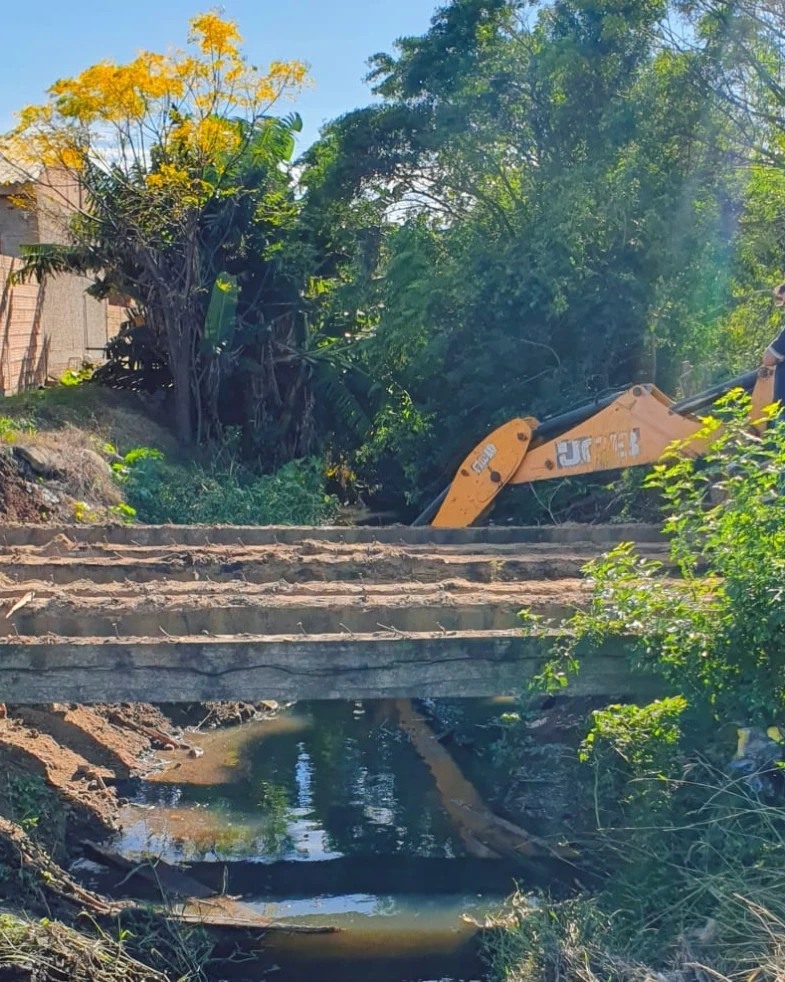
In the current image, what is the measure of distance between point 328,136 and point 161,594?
11.1m

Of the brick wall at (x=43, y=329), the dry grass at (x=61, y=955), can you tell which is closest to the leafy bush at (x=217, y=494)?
the brick wall at (x=43, y=329)

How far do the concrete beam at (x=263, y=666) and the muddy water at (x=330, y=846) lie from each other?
1.47 meters

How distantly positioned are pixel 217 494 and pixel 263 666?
8.59 m

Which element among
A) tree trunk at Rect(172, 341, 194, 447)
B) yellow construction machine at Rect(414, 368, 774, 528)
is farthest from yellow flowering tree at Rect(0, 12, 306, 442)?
yellow construction machine at Rect(414, 368, 774, 528)

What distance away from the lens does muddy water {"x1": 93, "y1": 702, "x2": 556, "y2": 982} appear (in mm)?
6543

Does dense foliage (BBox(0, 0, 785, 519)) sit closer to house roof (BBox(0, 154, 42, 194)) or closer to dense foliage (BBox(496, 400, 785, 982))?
house roof (BBox(0, 154, 42, 194))

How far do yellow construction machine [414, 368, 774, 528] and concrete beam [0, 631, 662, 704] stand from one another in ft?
9.39

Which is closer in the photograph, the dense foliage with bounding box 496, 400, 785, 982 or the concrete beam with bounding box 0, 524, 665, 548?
the dense foliage with bounding box 496, 400, 785, 982

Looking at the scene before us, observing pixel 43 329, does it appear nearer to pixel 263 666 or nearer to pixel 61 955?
pixel 263 666

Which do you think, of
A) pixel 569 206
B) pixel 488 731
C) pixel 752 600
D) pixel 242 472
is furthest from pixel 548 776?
pixel 242 472

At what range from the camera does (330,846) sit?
7.95 meters

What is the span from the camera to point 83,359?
20.3m

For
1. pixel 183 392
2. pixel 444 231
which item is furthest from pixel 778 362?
pixel 183 392

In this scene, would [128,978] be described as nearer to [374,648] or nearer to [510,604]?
[374,648]
